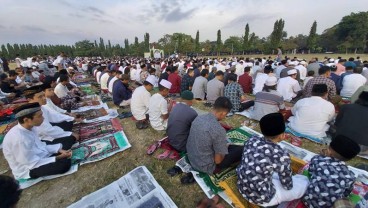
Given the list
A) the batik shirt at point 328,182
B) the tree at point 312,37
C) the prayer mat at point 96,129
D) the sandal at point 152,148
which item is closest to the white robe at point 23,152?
the prayer mat at point 96,129

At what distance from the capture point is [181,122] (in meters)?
3.31

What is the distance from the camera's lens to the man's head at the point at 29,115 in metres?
2.83

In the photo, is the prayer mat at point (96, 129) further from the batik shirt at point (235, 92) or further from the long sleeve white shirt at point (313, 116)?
the long sleeve white shirt at point (313, 116)

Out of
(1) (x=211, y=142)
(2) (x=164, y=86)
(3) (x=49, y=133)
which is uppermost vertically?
(2) (x=164, y=86)

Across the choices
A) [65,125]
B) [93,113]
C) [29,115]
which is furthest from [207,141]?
[93,113]

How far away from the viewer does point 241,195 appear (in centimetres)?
247

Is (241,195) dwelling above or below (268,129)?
below

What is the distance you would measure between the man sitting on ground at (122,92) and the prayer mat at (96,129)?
3.88 ft

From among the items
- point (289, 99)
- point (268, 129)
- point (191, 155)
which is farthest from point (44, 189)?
point (289, 99)

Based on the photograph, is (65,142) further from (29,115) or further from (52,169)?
(29,115)

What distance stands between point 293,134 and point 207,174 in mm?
2547

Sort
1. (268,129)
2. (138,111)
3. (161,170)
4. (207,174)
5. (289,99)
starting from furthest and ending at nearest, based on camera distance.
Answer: (289,99), (138,111), (161,170), (207,174), (268,129)

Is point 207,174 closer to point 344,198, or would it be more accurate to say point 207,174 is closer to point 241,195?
point 241,195

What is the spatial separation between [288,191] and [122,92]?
18.1 feet
